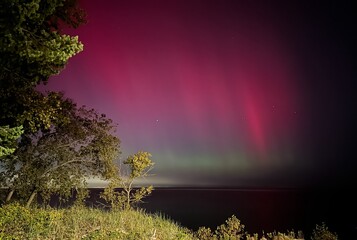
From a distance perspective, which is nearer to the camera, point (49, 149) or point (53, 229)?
point (53, 229)

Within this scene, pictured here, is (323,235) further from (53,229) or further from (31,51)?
(31,51)

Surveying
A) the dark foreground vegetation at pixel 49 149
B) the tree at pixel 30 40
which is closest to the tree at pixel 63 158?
the dark foreground vegetation at pixel 49 149

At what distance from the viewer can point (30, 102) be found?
958 centimetres

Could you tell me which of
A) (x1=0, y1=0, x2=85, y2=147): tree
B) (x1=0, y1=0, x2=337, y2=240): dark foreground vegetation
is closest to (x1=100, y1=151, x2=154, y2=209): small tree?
(x1=0, y1=0, x2=337, y2=240): dark foreground vegetation

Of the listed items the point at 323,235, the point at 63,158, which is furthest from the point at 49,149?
the point at 323,235

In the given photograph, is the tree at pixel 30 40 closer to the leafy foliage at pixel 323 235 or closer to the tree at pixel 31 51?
the tree at pixel 31 51

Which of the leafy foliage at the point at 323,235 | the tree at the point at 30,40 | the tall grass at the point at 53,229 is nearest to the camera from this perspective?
the tree at the point at 30,40

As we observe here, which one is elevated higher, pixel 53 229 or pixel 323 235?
pixel 53 229

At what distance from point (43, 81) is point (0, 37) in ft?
12.1

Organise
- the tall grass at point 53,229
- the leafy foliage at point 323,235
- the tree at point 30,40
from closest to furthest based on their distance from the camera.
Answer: the tree at point 30,40 < the tall grass at point 53,229 < the leafy foliage at point 323,235

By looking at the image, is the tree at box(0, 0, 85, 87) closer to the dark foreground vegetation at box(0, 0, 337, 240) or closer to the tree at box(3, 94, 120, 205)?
the dark foreground vegetation at box(0, 0, 337, 240)

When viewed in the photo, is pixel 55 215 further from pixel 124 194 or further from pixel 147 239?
pixel 124 194

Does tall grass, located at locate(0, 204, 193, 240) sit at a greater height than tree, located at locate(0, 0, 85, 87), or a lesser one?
lesser

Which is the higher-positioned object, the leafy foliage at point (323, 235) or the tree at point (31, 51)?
the tree at point (31, 51)
